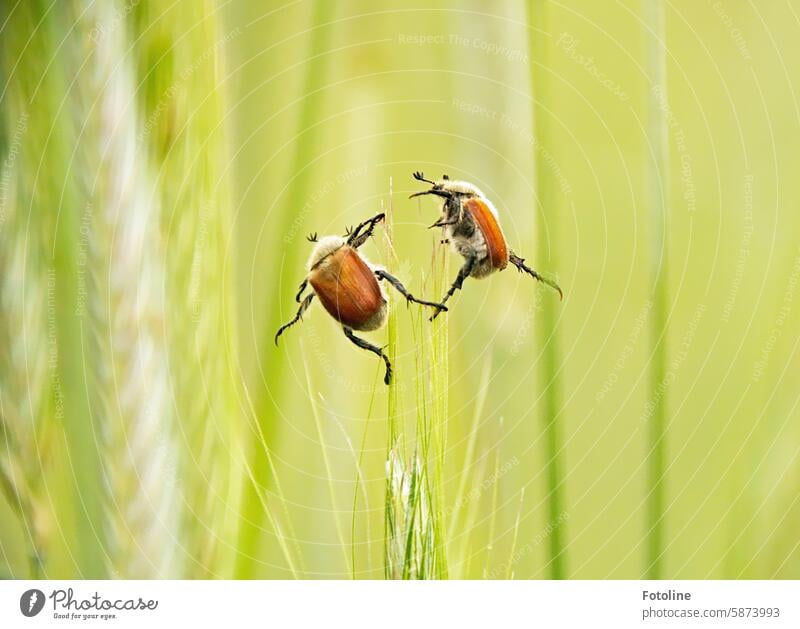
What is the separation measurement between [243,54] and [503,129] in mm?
238

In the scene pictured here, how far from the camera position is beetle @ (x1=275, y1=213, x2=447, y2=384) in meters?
0.59

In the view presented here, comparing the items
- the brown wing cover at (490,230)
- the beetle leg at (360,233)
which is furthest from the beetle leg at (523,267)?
the beetle leg at (360,233)

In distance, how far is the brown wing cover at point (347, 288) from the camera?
23.2 inches

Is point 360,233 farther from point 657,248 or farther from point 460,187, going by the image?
point 657,248

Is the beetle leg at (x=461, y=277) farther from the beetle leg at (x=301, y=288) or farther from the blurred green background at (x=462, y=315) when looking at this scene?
the beetle leg at (x=301, y=288)

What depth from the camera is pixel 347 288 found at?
0.59 m

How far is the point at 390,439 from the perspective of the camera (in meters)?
0.56
